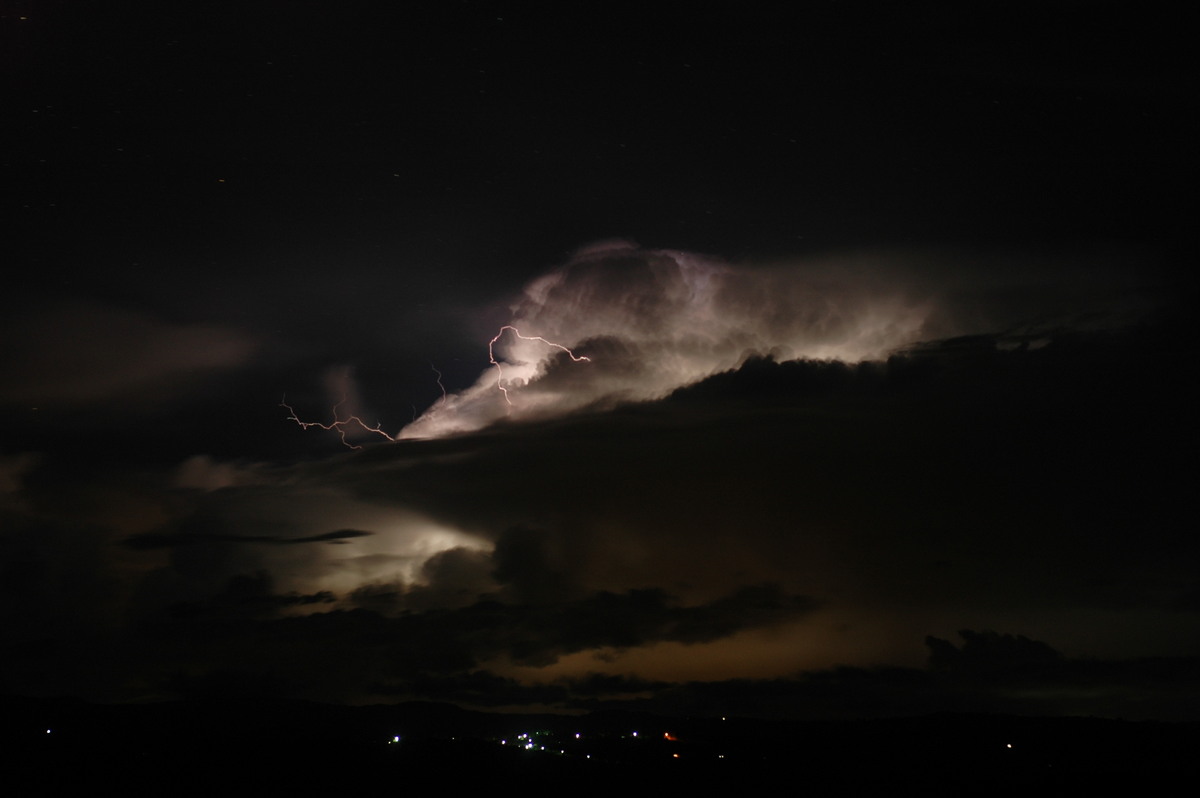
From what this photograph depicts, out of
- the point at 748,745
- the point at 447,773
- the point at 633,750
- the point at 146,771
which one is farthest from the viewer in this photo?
the point at 748,745

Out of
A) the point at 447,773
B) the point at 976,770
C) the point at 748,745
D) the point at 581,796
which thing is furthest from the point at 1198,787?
the point at 748,745

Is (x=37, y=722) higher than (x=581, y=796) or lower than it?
higher

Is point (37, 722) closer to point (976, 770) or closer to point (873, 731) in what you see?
point (976, 770)

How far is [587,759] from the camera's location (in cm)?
12031

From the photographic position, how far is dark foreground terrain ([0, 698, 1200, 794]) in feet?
293

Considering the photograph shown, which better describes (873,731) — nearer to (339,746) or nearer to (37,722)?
(339,746)

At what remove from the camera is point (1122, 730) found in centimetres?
18550

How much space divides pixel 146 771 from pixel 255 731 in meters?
91.2

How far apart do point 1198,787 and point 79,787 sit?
91.6 m

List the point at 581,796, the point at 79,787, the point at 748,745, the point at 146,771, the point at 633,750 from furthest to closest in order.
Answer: the point at 748,745 → the point at 633,750 → the point at 146,771 → the point at 581,796 → the point at 79,787

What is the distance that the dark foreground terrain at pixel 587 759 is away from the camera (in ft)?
293

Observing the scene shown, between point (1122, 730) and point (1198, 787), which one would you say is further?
point (1122, 730)

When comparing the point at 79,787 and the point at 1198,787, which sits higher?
the point at 79,787

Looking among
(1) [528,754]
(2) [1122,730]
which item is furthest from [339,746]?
(2) [1122,730]
